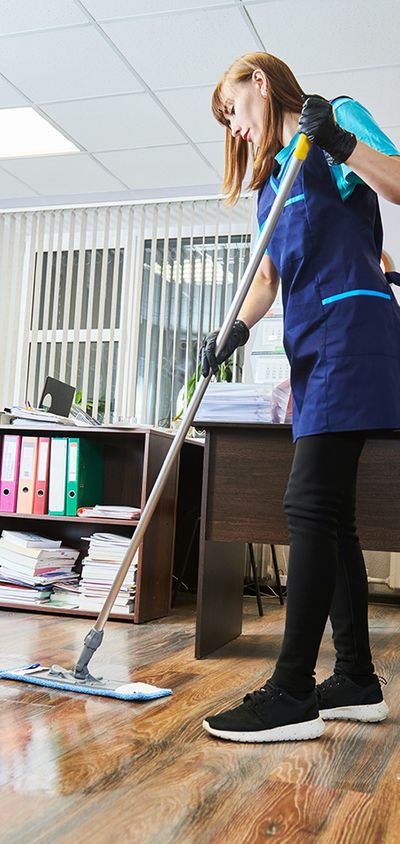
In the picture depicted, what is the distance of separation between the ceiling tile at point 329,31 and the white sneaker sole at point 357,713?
255 cm

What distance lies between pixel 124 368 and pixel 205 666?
2912mm

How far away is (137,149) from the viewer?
13.9 feet

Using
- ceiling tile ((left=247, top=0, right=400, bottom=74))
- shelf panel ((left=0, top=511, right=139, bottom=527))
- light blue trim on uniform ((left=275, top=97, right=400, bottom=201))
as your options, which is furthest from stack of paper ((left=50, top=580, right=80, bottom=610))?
ceiling tile ((left=247, top=0, right=400, bottom=74))

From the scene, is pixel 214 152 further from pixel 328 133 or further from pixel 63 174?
pixel 328 133

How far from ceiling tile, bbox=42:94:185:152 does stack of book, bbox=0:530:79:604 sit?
208 cm

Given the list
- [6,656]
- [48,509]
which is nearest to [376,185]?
[6,656]

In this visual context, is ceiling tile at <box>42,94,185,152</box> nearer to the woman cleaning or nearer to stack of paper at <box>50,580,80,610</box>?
stack of paper at <box>50,580,80,610</box>

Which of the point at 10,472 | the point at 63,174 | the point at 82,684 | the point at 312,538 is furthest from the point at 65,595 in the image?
the point at 63,174

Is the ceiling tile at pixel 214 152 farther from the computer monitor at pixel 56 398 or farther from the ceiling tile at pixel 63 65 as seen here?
the computer monitor at pixel 56 398

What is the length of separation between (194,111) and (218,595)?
2449 mm

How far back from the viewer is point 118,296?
4926mm

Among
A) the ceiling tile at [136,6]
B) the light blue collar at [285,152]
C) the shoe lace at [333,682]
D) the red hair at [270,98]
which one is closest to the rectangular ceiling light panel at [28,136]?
the ceiling tile at [136,6]

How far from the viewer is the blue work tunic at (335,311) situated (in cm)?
140

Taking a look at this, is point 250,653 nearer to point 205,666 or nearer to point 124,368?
point 205,666
